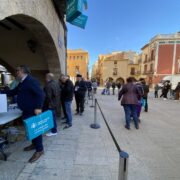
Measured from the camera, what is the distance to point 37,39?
4156 millimetres

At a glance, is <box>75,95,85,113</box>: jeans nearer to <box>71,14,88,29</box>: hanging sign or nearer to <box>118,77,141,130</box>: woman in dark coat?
<box>118,77,141,130</box>: woman in dark coat

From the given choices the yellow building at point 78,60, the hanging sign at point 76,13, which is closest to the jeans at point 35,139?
the hanging sign at point 76,13

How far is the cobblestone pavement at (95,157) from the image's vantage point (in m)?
2.41

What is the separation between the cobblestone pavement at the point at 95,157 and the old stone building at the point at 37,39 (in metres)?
2.43

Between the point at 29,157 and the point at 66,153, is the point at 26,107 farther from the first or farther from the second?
the point at 66,153

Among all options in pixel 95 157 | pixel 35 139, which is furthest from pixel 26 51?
pixel 95 157

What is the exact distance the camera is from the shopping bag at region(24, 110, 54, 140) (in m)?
2.29

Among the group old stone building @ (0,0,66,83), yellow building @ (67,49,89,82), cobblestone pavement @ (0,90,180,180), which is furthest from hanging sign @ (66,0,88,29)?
yellow building @ (67,49,89,82)

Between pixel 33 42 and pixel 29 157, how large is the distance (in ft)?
11.4

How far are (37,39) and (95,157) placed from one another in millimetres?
3330

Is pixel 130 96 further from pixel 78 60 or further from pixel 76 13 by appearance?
pixel 78 60

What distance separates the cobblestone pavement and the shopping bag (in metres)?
0.63

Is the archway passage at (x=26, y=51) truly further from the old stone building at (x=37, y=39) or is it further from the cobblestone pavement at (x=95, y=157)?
the cobblestone pavement at (x=95, y=157)

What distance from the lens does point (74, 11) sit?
3697 millimetres
